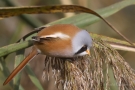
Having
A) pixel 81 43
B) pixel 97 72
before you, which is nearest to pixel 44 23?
pixel 81 43

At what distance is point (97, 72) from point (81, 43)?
0.15m

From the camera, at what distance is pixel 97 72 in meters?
1.09

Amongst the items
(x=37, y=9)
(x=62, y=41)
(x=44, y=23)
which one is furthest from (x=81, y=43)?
(x=44, y=23)

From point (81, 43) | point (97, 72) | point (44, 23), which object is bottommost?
point (97, 72)

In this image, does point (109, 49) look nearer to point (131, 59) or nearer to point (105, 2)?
point (131, 59)

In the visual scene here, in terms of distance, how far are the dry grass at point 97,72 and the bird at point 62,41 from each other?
4 cm

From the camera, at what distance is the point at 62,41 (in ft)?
3.89

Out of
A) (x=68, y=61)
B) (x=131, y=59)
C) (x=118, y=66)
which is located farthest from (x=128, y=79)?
(x=131, y=59)

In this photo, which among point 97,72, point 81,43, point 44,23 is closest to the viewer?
point 97,72

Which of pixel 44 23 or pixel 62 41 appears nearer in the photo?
pixel 62 41

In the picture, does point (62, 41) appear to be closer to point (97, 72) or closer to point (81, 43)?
point (81, 43)

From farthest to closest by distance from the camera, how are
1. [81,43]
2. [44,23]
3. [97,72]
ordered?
[44,23], [81,43], [97,72]

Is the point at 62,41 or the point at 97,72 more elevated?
the point at 62,41

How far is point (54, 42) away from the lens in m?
1.18
